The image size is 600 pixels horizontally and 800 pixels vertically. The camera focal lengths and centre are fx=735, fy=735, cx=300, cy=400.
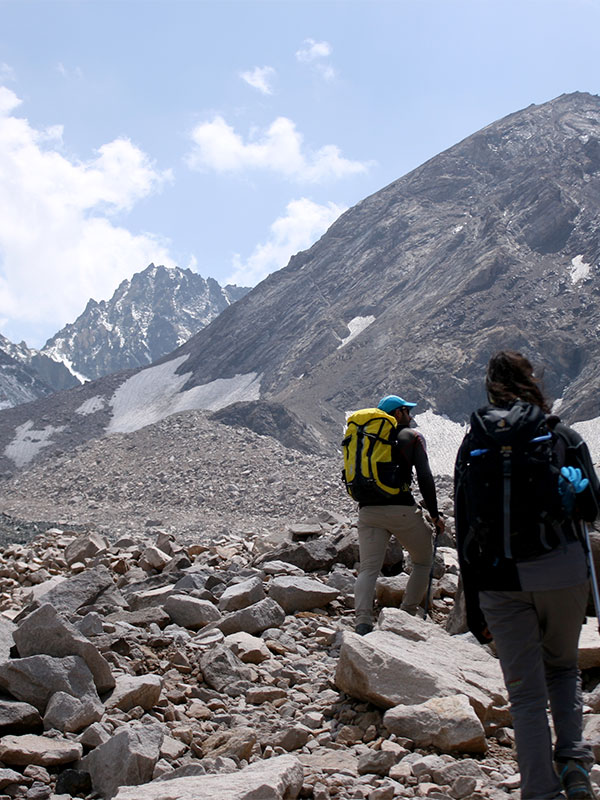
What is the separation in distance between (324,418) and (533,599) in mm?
63238

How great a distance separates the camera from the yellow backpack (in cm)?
564

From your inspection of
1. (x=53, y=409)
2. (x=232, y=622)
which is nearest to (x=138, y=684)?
(x=232, y=622)

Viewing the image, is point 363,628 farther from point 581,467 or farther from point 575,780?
point 581,467

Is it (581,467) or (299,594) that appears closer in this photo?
(581,467)

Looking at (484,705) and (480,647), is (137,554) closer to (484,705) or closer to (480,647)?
(480,647)

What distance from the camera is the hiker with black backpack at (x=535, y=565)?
9.37 feet

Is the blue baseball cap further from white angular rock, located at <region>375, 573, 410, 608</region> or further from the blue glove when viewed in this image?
the blue glove

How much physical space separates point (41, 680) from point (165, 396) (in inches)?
3429

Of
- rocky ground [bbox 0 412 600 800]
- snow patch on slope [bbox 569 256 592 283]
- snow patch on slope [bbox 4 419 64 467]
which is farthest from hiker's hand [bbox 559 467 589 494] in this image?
snow patch on slope [bbox 569 256 592 283]

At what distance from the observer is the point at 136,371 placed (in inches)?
4021

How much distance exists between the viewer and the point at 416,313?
81.4 metres

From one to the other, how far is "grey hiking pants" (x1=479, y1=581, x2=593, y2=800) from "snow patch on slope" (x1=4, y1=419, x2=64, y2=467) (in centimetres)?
7756

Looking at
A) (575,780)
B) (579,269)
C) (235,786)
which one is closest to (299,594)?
(235,786)

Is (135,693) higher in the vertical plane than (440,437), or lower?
higher
